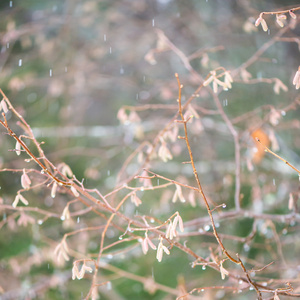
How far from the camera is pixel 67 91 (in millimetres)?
3758

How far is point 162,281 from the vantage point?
166 inches

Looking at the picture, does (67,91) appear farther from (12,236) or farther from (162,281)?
(162,281)

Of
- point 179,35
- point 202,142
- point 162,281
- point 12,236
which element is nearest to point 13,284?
point 12,236

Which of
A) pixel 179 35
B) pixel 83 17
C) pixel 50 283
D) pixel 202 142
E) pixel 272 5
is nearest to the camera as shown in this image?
pixel 50 283

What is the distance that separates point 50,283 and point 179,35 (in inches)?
97.0

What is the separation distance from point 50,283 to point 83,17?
7.39 feet

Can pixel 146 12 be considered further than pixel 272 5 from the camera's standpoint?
Yes

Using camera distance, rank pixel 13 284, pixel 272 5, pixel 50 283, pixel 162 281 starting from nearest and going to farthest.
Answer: pixel 50 283 → pixel 272 5 → pixel 13 284 → pixel 162 281

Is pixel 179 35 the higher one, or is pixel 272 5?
pixel 272 5

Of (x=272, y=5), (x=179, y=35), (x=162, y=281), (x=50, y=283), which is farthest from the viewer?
(x=162, y=281)

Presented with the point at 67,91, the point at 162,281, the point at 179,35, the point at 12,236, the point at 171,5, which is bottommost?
the point at 162,281

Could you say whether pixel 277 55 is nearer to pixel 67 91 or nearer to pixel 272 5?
pixel 272 5

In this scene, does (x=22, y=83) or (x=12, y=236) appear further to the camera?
(x=12, y=236)

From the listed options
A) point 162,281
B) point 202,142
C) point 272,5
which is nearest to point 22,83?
point 202,142
